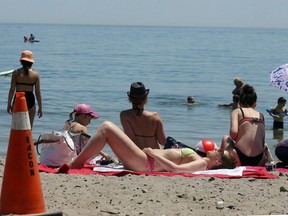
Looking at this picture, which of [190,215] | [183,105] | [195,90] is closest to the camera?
[190,215]

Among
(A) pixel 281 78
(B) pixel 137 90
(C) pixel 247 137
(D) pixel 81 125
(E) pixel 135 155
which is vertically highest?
(A) pixel 281 78

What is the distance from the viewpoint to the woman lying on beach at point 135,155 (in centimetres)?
758

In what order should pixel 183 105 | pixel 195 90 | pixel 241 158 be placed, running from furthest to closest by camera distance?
pixel 195 90
pixel 183 105
pixel 241 158

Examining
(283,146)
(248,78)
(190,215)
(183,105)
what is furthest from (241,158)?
(248,78)

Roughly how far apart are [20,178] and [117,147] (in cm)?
218

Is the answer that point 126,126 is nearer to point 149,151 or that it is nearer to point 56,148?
point 149,151

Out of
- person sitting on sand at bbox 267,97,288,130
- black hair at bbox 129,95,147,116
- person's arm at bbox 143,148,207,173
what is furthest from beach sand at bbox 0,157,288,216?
person sitting on sand at bbox 267,97,288,130

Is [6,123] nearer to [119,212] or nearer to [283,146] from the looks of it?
[283,146]

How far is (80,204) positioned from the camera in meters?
6.00

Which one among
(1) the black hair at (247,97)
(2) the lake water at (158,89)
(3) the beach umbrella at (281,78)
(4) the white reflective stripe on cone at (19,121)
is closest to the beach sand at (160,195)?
(4) the white reflective stripe on cone at (19,121)

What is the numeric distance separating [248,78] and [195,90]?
669cm

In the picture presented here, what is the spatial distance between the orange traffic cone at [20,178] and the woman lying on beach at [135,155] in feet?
6.45

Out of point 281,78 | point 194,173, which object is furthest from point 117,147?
point 281,78

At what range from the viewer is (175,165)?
25.1 ft
